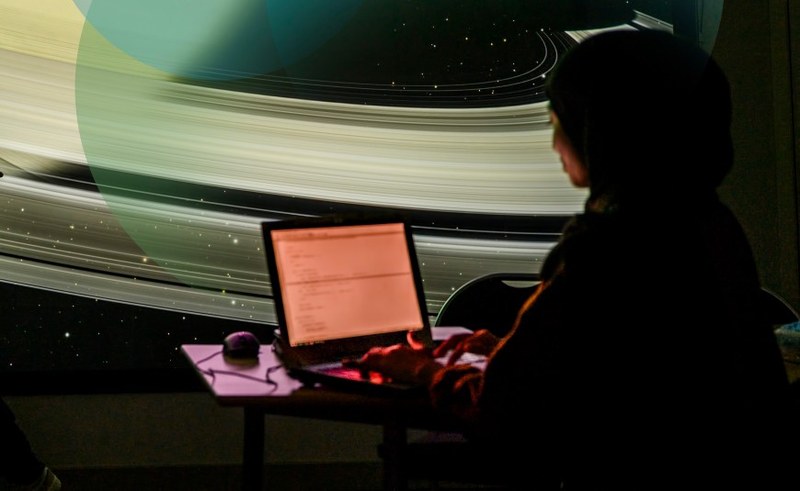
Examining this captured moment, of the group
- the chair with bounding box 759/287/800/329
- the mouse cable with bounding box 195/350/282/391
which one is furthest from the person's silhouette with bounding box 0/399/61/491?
the chair with bounding box 759/287/800/329

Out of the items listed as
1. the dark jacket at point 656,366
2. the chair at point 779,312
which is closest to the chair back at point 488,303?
the chair at point 779,312

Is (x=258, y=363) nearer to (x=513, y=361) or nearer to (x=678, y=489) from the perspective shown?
(x=513, y=361)

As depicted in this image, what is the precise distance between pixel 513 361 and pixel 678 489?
0.29m

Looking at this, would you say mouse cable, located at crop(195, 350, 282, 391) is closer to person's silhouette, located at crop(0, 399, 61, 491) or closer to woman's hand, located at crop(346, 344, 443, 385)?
woman's hand, located at crop(346, 344, 443, 385)

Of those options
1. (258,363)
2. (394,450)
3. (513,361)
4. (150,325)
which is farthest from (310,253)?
(150,325)

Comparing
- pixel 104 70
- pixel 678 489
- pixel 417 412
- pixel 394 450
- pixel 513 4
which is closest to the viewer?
pixel 678 489

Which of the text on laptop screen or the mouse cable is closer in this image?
the mouse cable

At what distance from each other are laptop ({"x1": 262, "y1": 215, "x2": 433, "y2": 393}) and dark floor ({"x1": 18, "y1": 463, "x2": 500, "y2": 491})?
3.28ft

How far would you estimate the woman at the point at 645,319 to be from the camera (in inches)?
43.3

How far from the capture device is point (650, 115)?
114cm

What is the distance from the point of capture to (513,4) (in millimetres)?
2805

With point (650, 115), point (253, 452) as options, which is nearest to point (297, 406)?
point (253, 452)

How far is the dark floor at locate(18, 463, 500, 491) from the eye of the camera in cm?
264

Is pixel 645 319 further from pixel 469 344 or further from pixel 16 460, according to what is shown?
pixel 16 460
